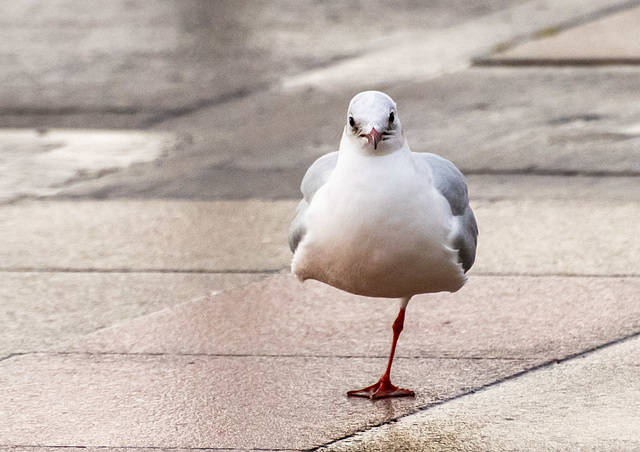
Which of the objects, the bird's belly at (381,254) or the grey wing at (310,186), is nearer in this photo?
the bird's belly at (381,254)

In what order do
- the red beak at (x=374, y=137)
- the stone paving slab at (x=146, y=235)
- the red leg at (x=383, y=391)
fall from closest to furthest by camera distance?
the red beak at (x=374, y=137) → the red leg at (x=383, y=391) → the stone paving slab at (x=146, y=235)

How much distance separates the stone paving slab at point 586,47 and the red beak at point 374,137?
8027mm

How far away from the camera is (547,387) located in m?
4.59

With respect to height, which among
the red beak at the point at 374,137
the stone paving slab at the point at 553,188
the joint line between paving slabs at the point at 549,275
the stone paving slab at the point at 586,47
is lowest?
the joint line between paving slabs at the point at 549,275

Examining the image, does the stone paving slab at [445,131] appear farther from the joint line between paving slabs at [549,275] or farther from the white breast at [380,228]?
the white breast at [380,228]

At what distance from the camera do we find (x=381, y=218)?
156 inches

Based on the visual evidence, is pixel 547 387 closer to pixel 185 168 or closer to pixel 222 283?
pixel 222 283

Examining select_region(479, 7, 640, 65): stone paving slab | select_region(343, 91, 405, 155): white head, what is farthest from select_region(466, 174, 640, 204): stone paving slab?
select_region(479, 7, 640, 65): stone paving slab

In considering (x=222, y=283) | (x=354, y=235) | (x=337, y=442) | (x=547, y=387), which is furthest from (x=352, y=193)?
(x=222, y=283)

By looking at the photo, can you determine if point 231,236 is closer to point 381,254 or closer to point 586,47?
point 381,254

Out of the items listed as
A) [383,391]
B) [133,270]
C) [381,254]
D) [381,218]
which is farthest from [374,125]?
[133,270]

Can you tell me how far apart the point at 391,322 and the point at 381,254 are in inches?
56.7

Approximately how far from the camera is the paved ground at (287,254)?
4410 mm

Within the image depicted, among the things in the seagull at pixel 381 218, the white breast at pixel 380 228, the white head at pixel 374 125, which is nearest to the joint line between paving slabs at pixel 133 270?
the seagull at pixel 381 218
